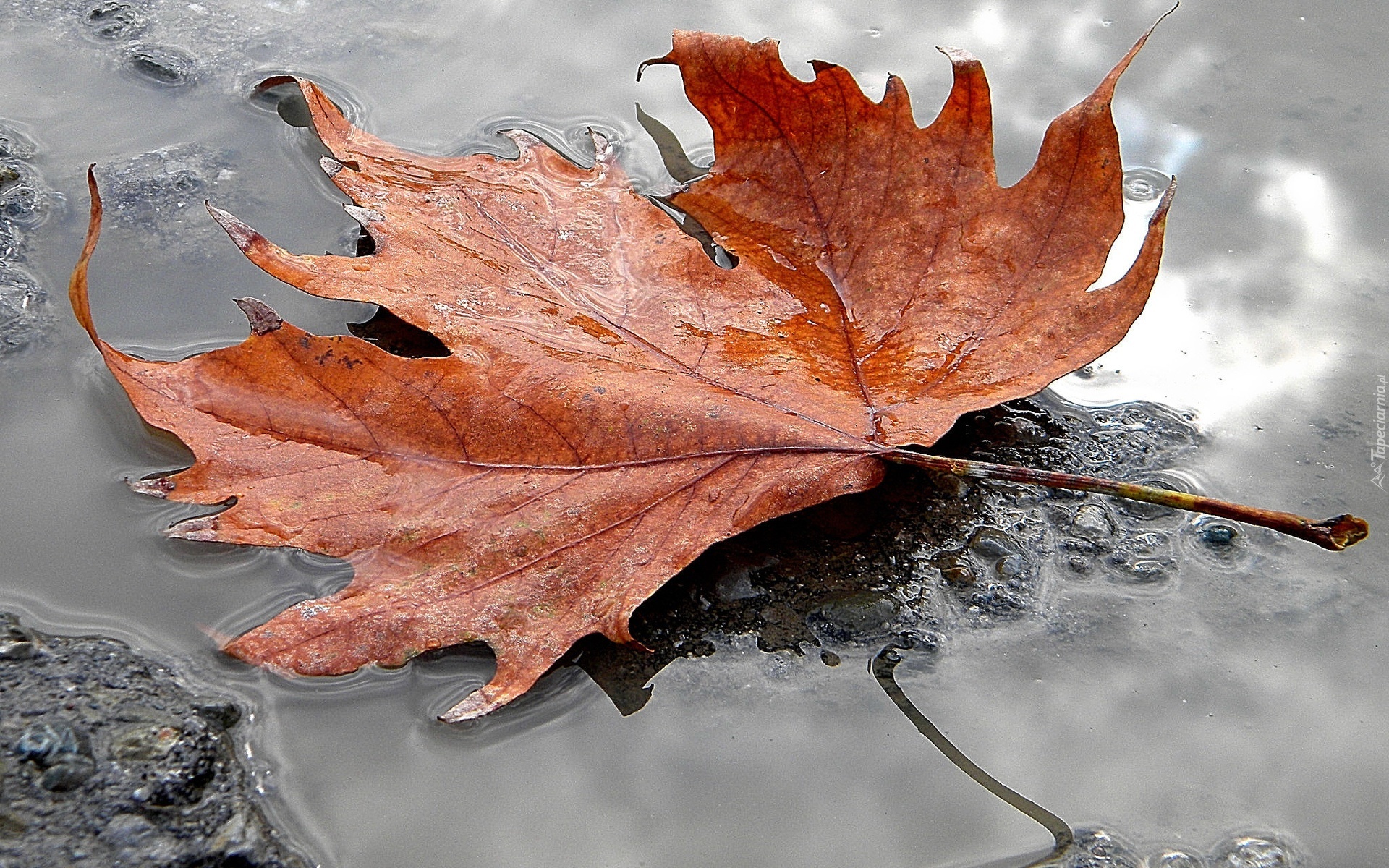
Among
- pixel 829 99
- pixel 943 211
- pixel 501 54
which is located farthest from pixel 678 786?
pixel 501 54

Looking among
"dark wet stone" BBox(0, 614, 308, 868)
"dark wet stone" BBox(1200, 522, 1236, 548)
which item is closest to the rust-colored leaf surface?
"dark wet stone" BBox(0, 614, 308, 868)

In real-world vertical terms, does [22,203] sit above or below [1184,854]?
below

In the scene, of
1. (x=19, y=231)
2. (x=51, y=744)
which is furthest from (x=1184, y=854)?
(x=19, y=231)

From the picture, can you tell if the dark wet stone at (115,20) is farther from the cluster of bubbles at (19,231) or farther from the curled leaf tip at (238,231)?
the curled leaf tip at (238,231)

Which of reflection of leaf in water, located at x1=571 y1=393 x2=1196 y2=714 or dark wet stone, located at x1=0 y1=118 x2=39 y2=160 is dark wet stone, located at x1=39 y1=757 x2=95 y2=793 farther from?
dark wet stone, located at x1=0 y1=118 x2=39 y2=160

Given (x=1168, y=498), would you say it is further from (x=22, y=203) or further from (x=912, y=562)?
(x=22, y=203)

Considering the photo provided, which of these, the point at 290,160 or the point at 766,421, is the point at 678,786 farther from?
the point at 290,160

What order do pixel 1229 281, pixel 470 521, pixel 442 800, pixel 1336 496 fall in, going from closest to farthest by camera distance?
pixel 442 800
pixel 470 521
pixel 1336 496
pixel 1229 281
